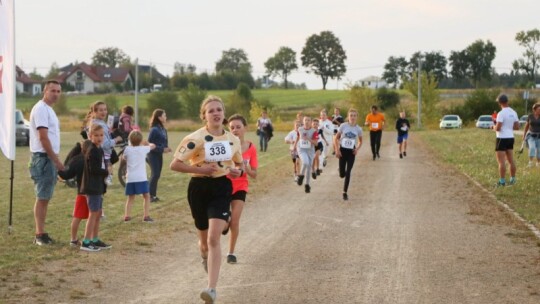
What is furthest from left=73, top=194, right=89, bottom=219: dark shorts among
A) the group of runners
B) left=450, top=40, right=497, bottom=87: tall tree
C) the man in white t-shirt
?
left=450, top=40, right=497, bottom=87: tall tree

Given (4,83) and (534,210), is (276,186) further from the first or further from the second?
(4,83)

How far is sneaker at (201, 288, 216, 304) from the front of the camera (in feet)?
22.4

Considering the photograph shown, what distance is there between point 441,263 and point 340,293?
1.99m

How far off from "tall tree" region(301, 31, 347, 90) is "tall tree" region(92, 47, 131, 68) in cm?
4155

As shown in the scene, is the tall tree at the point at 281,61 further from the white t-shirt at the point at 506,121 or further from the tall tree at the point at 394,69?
the white t-shirt at the point at 506,121

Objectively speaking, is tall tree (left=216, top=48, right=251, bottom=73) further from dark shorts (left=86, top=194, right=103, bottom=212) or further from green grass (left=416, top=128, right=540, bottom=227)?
dark shorts (left=86, top=194, right=103, bottom=212)

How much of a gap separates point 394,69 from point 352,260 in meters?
148

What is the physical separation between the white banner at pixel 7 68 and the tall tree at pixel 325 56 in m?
144

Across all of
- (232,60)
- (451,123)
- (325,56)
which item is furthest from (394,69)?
(451,123)

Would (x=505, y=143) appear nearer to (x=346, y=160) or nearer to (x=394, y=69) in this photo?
(x=346, y=160)

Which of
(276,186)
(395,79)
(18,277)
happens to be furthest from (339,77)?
(18,277)

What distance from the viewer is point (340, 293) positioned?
7.56 m

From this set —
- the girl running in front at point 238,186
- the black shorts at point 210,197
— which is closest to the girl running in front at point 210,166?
the black shorts at point 210,197

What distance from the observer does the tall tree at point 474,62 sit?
5630 inches
